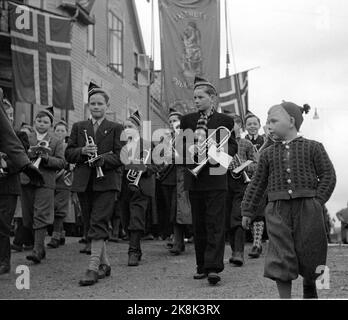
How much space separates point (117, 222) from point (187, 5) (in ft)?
15.6

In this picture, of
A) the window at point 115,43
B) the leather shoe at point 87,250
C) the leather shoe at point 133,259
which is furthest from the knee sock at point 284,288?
the window at point 115,43

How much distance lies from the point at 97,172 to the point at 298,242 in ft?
7.67

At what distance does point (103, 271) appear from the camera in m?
6.42

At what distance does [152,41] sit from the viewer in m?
17.9

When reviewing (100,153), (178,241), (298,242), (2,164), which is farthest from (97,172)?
(178,241)

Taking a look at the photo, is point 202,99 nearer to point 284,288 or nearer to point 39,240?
point 284,288

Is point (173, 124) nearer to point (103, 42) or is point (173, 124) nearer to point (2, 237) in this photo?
point (2, 237)

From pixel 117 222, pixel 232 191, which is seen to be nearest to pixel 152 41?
pixel 117 222

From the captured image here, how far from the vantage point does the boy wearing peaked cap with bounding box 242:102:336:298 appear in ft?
14.9

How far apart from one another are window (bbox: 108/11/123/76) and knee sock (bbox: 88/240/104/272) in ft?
48.8

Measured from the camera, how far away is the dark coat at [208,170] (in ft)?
19.9

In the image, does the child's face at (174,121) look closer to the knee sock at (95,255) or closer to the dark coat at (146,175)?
the dark coat at (146,175)

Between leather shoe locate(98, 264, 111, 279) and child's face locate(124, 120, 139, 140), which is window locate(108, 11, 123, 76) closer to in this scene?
child's face locate(124, 120, 139, 140)

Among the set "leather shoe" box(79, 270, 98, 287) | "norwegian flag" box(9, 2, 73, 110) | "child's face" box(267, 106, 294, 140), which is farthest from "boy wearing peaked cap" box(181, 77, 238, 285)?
"norwegian flag" box(9, 2, 73, 110)
